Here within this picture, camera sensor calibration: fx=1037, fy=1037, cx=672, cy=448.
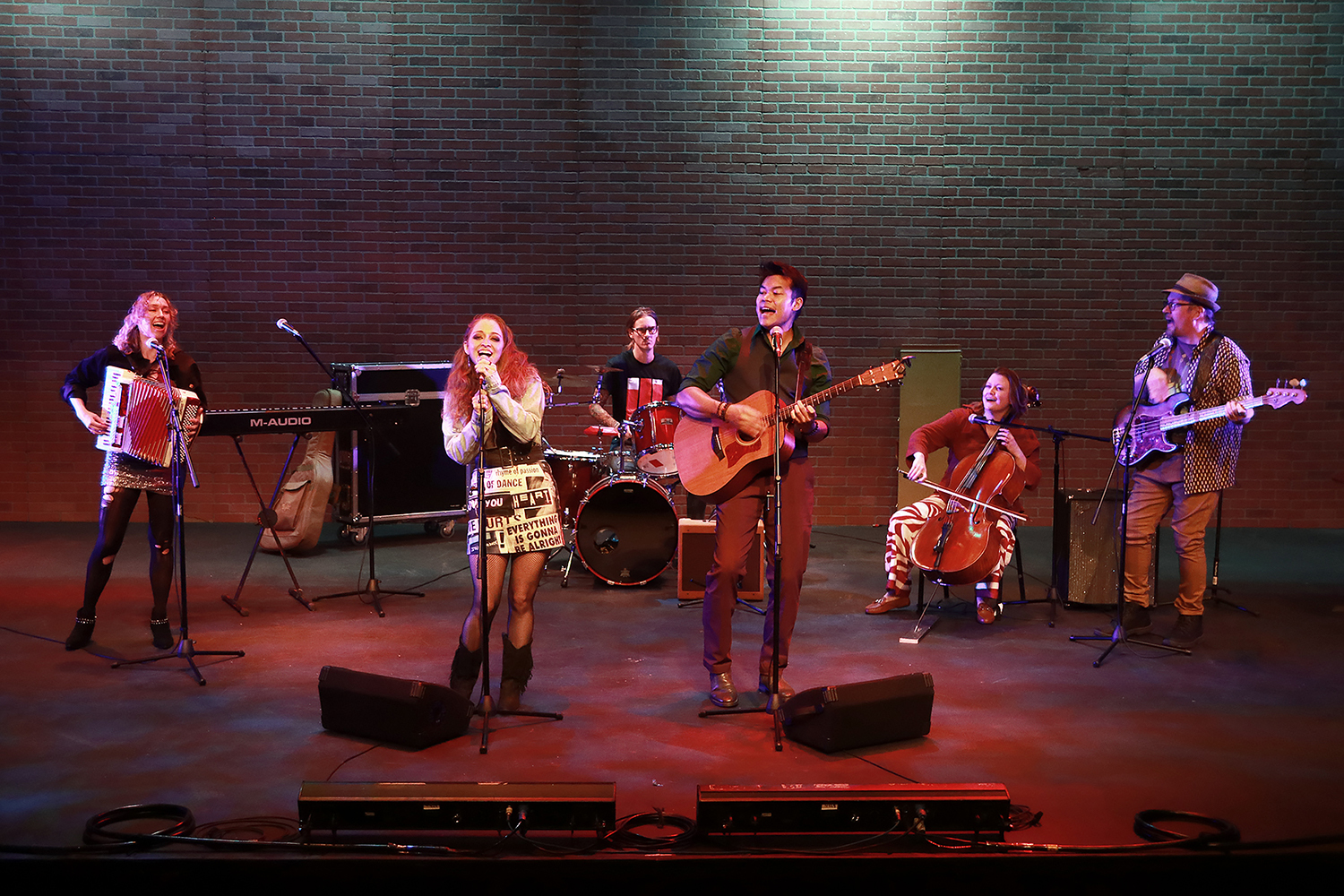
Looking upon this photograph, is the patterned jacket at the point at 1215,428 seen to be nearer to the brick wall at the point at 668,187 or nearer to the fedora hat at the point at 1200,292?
the fedora hat at the point at 1200,292

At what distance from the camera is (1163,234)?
9.76 meters

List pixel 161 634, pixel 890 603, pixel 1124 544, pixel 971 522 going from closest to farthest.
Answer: pixel 161 634 < pixel 1124 544 < pixel 971 522 < pixel 890 603

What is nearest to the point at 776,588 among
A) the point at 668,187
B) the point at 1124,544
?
the point at 1124,544

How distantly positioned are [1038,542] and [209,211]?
8.13 m

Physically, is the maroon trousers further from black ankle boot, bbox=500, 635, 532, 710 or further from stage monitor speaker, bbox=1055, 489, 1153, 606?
stage monitor speaker, bbox=1055, 489, 1153, 606

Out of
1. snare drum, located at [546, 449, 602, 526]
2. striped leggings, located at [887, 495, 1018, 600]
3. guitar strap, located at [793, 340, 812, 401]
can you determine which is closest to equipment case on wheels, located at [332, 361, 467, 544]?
snare drum, located at [546, 449, 602, 526]

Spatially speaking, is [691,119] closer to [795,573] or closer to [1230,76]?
[1230,76]

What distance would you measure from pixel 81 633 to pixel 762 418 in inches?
158

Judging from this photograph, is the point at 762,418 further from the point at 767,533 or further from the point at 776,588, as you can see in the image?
the point at 776,588

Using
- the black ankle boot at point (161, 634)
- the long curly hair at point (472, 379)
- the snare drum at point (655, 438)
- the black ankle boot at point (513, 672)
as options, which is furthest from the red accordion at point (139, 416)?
the snare drum at point (655, 438)

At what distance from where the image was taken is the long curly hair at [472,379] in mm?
4547

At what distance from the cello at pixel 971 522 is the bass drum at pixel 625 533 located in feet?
5.82

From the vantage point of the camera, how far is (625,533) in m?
7.25

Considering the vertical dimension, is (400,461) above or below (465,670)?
above
